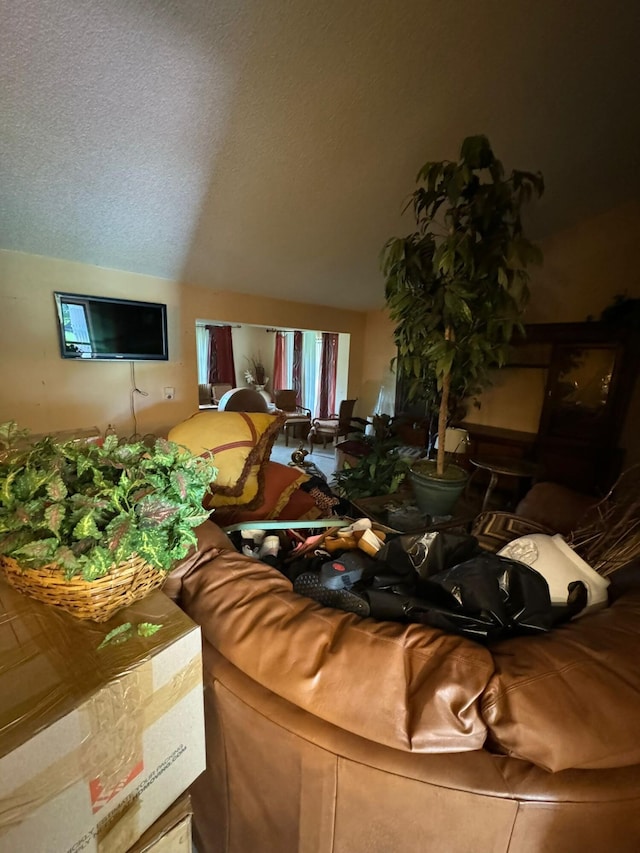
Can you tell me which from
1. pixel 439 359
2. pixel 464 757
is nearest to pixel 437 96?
pixel 439 359

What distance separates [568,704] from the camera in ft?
1.72

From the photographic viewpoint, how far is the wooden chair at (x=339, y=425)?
4.33 meters

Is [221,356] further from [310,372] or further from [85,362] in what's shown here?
[85,362]

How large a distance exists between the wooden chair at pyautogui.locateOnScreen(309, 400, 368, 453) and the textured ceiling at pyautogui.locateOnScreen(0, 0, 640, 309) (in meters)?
2.34

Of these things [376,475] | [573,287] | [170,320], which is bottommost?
[376,475]

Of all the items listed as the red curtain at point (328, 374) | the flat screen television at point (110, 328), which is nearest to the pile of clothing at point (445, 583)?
the flat screen television at point (110, 328)

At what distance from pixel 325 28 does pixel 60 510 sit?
176cm

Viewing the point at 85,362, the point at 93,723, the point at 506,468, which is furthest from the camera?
the point at 85,362

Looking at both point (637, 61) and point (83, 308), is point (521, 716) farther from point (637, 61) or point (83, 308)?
point (83, 308)

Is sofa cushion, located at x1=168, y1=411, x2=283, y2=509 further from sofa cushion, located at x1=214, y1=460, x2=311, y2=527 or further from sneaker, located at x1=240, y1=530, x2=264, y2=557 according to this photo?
sneaker, located at x1=240, y1=530, x2=264, y2=557

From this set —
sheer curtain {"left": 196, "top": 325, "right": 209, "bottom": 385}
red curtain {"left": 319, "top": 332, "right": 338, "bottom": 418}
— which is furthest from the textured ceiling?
sheer curtain {"left": 196, "top": 325, "right": 209, "bottom": 385}

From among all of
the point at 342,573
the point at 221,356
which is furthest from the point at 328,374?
the point at 342,573

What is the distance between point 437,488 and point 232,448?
0.96 metres

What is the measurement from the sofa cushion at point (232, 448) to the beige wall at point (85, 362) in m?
1.60
